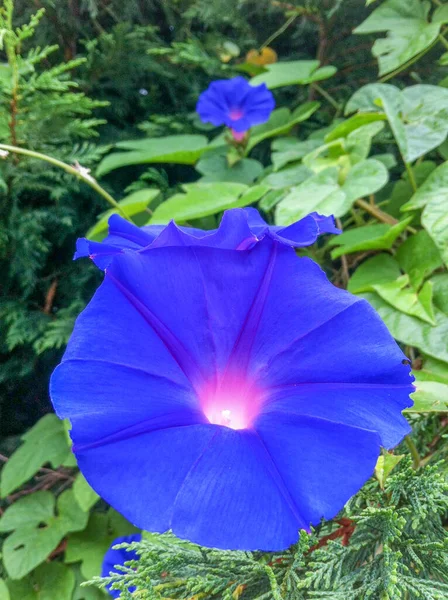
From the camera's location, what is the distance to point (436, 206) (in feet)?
3.08

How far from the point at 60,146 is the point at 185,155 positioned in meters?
0.33

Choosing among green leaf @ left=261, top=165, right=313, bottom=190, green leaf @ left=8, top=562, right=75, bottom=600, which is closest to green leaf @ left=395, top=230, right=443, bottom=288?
green leaf @ left=261, top=165, right=313, bottom=190

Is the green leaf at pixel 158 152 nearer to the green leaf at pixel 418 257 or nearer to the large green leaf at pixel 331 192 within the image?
the large green leaf at pixel 331 192

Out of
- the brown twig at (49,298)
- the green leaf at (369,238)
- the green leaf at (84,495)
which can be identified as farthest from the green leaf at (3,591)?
the green leaf at (369,238)

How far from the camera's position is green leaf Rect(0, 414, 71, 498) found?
1.28m

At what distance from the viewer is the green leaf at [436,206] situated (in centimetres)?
88

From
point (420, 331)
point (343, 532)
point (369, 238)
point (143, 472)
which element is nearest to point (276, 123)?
point (369, 238)

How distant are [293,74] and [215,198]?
0.53 metres

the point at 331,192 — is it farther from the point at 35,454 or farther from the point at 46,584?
the point at 46,584

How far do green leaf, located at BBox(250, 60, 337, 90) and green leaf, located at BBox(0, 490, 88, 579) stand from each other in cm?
120

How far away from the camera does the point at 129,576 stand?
0.59 metres

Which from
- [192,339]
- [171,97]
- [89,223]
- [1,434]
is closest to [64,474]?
[1,434]

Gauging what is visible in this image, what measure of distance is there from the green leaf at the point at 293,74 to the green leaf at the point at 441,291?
2.32 feet

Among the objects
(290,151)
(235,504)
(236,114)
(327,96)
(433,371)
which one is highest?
(327,96)
